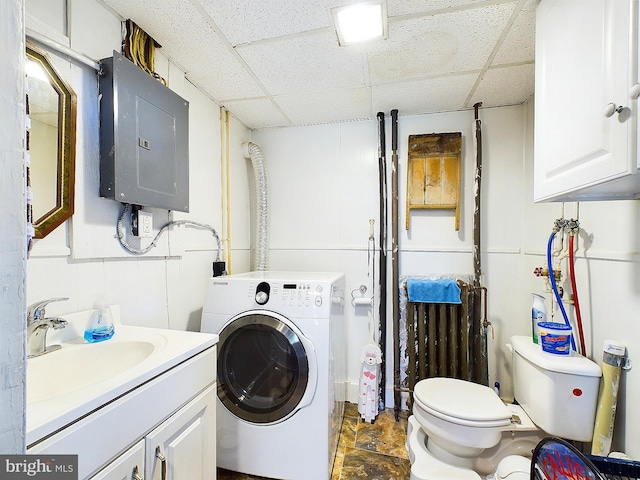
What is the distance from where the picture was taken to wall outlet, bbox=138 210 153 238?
133cm

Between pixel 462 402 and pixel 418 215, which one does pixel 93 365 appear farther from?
pixel 418 215

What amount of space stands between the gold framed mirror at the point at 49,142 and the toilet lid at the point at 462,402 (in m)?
1.71

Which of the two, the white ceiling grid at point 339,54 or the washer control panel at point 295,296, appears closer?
the white ceiling grid at point 339,54

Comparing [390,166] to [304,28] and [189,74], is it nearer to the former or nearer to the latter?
[304,28]

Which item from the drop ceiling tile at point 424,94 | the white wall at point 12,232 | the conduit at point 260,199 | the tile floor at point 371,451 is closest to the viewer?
the white wall at point 12,232

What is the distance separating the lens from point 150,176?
1.30 metres

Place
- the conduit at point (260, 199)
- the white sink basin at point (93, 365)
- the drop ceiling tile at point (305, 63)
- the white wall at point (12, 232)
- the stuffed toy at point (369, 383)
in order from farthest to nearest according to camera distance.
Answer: the conduit at point (260, 199), the stuffed toy at point (369, 383), the drop ceiling tile at point (305, 63), the white sink basin at point (93, 365), the white wall at point (12, 232)

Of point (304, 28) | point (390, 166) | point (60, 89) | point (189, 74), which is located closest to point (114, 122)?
point (60, 89)

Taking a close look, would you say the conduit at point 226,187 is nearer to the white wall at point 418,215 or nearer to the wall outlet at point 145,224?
Answer: the white wall at point 418,215

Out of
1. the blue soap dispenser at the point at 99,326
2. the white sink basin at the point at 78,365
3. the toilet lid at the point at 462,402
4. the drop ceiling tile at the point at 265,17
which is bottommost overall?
the toilet lid at the point at 462,402

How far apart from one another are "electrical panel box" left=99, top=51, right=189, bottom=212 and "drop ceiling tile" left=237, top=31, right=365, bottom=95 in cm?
48

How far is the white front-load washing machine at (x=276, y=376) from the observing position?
1452 millimetres

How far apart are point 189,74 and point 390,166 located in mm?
1445
